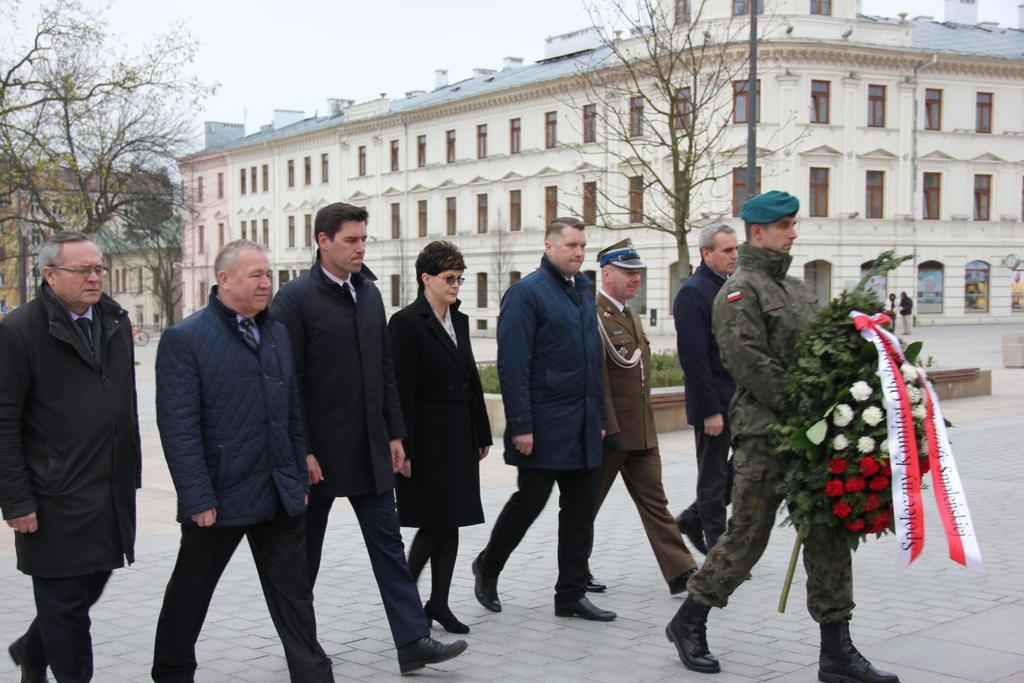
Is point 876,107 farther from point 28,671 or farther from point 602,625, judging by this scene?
point 28,671

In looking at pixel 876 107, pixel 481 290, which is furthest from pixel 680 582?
pixel 481 290

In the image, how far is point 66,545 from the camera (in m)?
4.54

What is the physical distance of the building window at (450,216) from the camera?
58.3 m

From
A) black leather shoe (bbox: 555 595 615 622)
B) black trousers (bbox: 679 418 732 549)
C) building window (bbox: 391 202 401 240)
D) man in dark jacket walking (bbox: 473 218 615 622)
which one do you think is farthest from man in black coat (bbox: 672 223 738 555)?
building window (bbox: 391 202 401 240)

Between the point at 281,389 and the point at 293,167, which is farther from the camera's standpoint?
the point at 293,167

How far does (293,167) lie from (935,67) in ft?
121

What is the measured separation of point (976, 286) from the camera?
4691cm

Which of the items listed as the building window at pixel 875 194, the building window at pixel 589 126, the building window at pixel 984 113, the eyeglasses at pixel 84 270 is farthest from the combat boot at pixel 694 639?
the building window at pixel 984 113

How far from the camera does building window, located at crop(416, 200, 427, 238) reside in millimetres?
60184

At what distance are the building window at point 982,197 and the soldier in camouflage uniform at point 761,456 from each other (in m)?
45.6

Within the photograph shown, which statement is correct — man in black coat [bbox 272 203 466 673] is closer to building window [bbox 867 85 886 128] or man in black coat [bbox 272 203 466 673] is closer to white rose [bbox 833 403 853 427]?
white rose [bbox 833 403 853 427]

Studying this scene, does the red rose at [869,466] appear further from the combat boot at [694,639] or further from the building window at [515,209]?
the building window at [515,209]

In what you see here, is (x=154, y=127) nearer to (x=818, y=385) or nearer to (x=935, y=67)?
(x=818, y=385)

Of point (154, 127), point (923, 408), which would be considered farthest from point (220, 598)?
point (154, 127)
